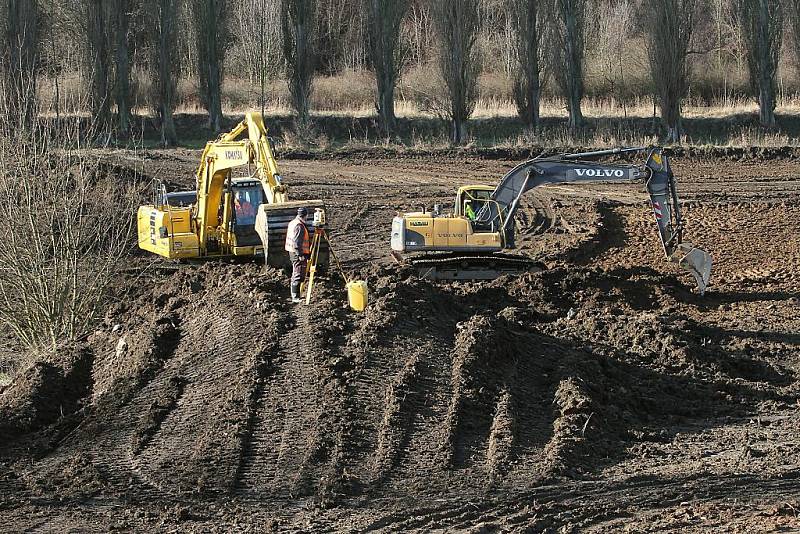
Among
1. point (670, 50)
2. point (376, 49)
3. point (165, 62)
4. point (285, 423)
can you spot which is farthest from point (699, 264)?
point (165, 62)

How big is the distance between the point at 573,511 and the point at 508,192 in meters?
10.7

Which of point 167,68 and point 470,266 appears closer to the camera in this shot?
point 470,266

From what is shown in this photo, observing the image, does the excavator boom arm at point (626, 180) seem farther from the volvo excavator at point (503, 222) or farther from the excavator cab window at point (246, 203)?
the excavator cab window at point (246, 203)

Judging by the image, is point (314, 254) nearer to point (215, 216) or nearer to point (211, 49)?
point (215, 216)

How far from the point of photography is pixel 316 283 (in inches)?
667

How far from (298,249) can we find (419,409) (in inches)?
160

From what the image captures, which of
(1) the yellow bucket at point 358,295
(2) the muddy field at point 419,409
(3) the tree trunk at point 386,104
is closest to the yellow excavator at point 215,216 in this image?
(2) the muddy field at point 419,409

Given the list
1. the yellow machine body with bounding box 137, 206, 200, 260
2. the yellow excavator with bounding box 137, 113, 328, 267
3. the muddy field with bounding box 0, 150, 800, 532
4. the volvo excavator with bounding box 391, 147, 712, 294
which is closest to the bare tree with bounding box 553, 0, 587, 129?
the volvo excavator with bounding box 391, 147, 712, 294

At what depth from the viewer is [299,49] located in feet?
131

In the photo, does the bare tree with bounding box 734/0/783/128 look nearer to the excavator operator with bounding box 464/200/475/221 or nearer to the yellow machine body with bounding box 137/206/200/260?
the excavator operator with bounding box 464/200/475/221

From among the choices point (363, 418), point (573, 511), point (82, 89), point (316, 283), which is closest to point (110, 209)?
point (316, 283)

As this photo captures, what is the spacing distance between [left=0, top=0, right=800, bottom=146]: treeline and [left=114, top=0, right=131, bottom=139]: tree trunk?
1.7 inches

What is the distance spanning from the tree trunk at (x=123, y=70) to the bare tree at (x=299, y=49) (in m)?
5.37

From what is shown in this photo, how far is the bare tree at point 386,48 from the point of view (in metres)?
40.2
